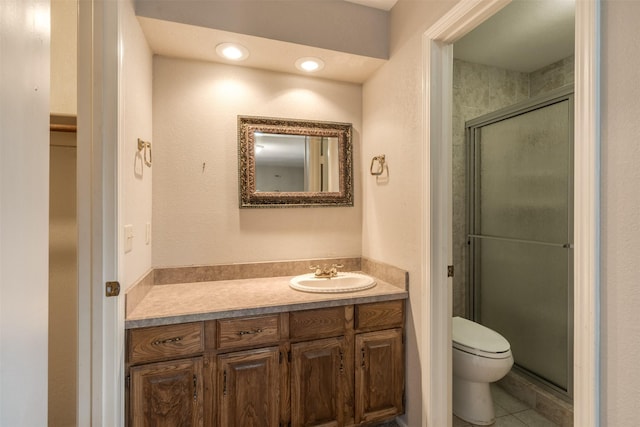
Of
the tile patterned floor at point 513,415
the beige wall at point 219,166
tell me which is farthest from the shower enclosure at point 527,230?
the beige wall at point 219,166

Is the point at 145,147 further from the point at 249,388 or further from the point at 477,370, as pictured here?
the point at 477,370

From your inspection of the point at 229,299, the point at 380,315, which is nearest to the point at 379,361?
the point at 380,315

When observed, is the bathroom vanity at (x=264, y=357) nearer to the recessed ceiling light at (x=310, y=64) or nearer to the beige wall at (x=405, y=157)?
the beige wall at (x=405, y=157)

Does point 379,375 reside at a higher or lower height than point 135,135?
lower

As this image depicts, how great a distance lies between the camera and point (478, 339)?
77.8 inches

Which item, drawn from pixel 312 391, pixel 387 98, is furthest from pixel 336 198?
pixel 312 391

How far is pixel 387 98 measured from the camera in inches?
77.6

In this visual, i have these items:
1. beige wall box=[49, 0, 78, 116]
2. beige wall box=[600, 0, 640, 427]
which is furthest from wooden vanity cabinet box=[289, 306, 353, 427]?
beige wall box=[49, 0, 78, 116]

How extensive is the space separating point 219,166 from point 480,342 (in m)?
1.98

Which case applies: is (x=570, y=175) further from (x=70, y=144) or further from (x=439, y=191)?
(x=70, y=144)

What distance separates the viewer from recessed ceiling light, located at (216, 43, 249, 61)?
5.86 ft

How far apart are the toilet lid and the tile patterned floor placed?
0.47m

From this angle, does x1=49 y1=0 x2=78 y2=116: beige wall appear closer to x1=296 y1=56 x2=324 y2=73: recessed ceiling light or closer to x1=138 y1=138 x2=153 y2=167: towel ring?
x1=138 y1=138 x2=153 y2=167: towel ring

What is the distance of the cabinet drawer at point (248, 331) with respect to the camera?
4.85 ft
